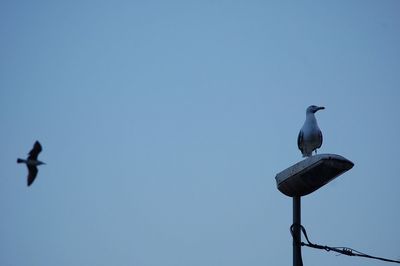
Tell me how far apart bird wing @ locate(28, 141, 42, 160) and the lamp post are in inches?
165

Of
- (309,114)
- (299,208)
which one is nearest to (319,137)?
(309,114)

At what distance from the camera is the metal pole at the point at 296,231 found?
7.91 meters

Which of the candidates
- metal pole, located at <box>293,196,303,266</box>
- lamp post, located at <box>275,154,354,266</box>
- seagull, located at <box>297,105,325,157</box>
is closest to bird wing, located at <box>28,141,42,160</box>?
lamp post, located at <box>275,154,354,266</box>

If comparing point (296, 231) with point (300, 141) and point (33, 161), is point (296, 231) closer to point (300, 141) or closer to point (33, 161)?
point (33, 161)

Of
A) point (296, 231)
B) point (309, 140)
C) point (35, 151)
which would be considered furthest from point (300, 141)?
point (296, 231)

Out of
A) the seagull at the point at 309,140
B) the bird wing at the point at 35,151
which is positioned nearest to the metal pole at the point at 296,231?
the bird wing at the point at 35,151

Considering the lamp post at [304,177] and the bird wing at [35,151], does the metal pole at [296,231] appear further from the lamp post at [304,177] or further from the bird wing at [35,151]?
the bird wing at [35,151]

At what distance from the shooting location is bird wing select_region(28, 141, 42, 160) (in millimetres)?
10091

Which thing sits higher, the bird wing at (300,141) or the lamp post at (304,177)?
the bird wing at (300,141)

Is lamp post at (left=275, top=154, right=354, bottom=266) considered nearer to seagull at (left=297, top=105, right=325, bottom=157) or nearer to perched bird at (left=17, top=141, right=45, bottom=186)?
perched bird at (left=17, top=141, right=45, bottom=186)

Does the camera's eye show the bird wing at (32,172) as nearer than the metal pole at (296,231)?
No

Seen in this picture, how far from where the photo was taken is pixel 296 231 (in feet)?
26.3

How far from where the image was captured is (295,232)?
26.3 ft

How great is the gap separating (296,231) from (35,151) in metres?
4.57
